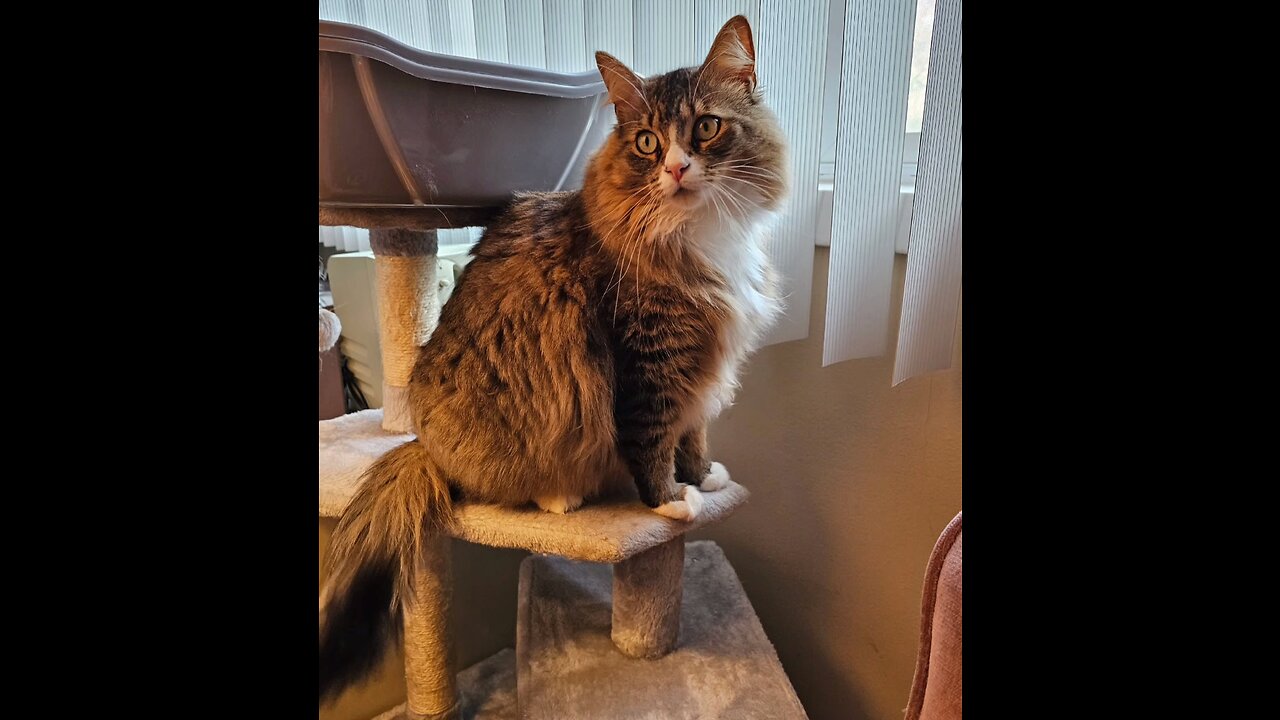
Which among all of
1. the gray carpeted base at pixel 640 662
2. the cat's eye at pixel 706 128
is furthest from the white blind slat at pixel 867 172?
the gray carpeted base at pixel 640 662

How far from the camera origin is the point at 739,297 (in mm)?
988

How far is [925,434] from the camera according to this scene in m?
1.05

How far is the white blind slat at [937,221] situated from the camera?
77 centimetres

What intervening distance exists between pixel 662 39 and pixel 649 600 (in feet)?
2.99

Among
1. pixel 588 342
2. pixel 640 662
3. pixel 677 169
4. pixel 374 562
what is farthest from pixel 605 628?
pixel 677 169

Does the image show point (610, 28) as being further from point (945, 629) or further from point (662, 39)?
point (945, 629)

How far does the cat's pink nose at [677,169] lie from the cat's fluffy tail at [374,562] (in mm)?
577

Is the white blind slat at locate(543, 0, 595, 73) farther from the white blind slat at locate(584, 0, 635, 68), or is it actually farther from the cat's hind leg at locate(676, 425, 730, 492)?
the cat's hind leg at locate(676, 425, 730, 492)

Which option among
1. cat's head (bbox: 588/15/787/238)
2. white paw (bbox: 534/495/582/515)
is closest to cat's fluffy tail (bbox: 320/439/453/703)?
white paw (bbox: 534/495/582/515)
